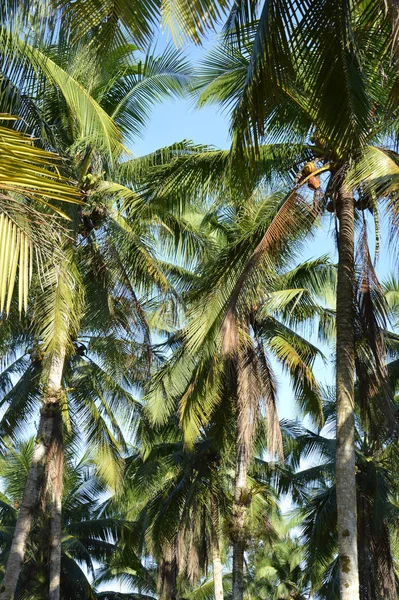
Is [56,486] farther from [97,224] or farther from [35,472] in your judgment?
[97,224]

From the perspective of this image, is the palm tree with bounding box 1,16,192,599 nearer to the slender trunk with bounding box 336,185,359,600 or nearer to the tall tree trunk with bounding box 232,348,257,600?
the tall tree trunk with bounding box 232,348,257,600

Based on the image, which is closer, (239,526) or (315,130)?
(315,130)

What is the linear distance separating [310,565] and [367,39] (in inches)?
553

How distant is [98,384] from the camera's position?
763 inches

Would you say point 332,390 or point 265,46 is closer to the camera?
point 265,46

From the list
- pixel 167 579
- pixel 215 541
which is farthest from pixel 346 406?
pixel 167 579

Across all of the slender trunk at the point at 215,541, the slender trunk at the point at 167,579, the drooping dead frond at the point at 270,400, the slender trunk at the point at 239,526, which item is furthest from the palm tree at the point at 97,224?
the slender trunk at the point at 167,579

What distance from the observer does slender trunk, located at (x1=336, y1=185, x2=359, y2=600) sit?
9.50 metres

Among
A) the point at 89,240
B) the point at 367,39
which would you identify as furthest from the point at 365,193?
the point at 89,240

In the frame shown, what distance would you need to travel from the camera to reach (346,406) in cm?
1033

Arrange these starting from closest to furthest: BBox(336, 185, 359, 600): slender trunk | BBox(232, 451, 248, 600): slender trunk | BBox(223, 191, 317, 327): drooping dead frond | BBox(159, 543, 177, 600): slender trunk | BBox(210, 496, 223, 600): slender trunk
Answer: BBox(336, 185, 359, 600): slender trunk
BBox(223, 191, 317, 327): drooping dead frond
BBox(232, 451, 248, 600): slender trunk
BBox(210, 496, 223, 600): slender trunk
BBox(159, 543, 177, 600): slender trunk

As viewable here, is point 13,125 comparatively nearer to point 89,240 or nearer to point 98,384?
point 89,240

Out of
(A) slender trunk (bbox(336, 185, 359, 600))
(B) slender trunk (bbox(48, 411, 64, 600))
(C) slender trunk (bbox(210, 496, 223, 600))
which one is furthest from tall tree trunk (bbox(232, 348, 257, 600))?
(A) slender trunk (bbox(336, 185, 359, 600))

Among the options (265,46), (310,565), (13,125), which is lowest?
(310,565)
